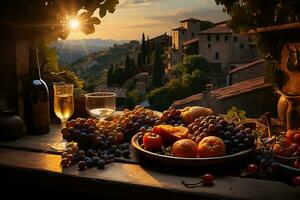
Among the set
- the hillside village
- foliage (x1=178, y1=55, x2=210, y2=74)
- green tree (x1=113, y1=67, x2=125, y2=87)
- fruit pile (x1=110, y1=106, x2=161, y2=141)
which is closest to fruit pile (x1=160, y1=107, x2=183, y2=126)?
fruit pile (x1=110, y1=106, x2=161, y2=141)

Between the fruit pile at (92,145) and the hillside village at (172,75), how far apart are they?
65 cm

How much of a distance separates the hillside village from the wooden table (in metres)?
0.91

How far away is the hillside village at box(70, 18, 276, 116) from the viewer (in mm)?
3127

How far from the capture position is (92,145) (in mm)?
1438

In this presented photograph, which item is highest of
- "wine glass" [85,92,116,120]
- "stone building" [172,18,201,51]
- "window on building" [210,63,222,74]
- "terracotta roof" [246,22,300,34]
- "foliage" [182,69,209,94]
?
"stone building" [172,18,201,51]

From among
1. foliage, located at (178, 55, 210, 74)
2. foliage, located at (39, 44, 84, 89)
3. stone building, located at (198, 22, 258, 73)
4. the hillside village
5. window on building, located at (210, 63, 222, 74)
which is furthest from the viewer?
stone building, located at (198, 22, 258, 73)

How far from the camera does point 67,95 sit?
168 cm

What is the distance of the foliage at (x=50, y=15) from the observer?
1.84 meters

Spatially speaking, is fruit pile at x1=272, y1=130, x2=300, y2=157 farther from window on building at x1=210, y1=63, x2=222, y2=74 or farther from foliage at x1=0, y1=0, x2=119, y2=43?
window on building at x1=210, y1=63, x2=222, y2=74

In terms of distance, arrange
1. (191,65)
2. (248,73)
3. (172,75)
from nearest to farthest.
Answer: (248,73)
(172,75)
(191,65)

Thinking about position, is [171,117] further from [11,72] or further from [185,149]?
[11,72]

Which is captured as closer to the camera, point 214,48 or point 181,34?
point 181,34

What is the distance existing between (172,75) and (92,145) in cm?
886

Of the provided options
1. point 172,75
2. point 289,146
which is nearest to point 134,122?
point 289,146
